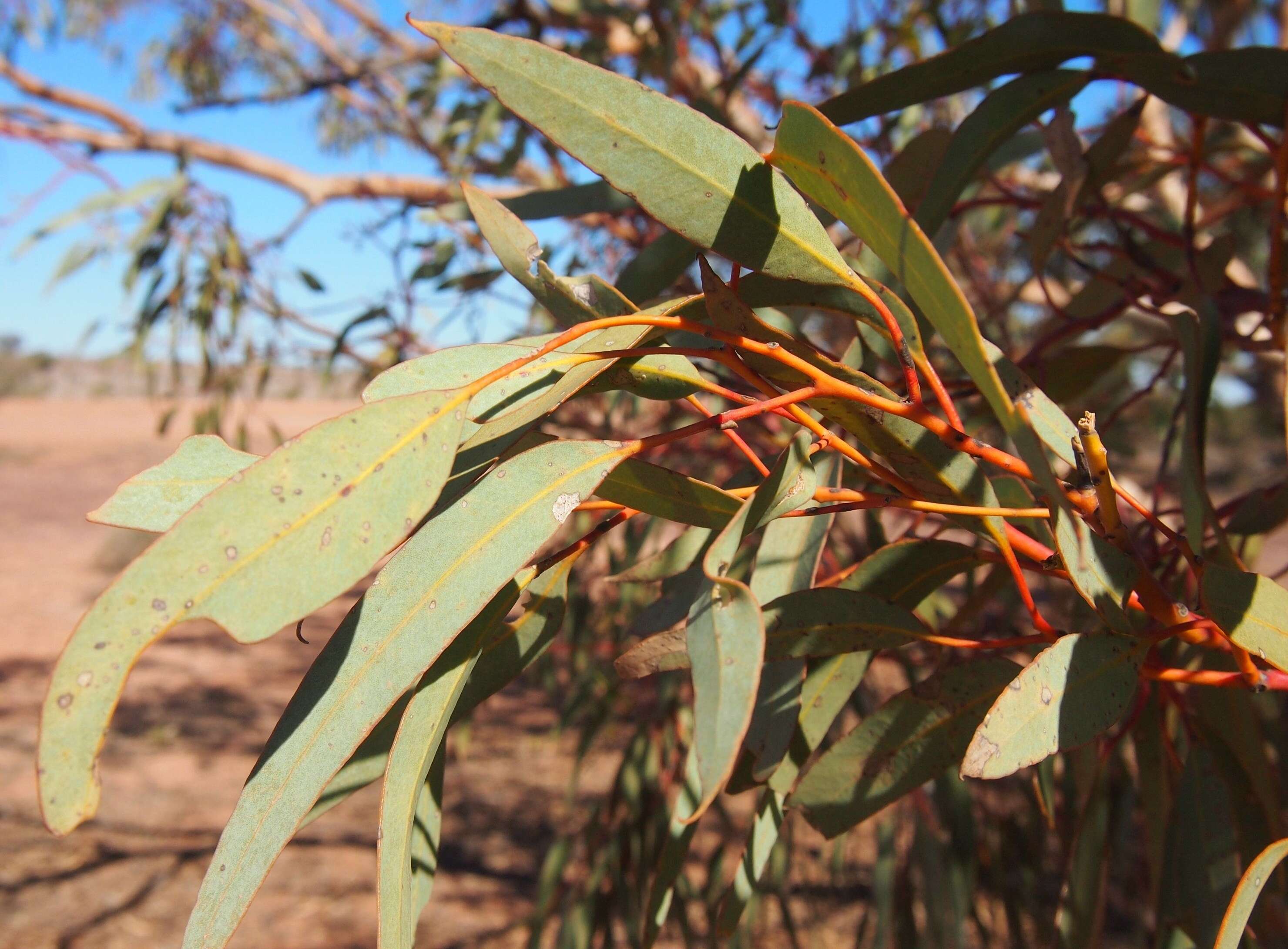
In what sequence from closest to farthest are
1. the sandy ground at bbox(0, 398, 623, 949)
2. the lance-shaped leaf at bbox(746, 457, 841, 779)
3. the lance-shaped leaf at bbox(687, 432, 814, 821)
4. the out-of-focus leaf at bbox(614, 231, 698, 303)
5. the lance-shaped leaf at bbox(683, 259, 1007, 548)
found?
the lance-shaped leaf at bbox(687, 432, 814, 821) → the lance-shaped leaf at bbox(683, 259, 1007, 548) → the lance-shaped leaf at bbox(746, 457, 841, 779) → the out-of-focus leaf at bbox(614, 231, 698, 303) → the sandy ground at bbox(0, 398, 623, 949)

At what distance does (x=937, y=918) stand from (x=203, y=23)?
14.5ft

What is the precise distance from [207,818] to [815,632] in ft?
10.5

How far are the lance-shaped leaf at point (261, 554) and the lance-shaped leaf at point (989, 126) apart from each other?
15.5 inches

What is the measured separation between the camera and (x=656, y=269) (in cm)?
66

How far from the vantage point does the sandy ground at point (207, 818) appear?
249cm

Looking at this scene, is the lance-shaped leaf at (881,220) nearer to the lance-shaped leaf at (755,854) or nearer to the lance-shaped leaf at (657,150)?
the lance-shaped leaf at (657,150)

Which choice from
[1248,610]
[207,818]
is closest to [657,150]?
[1248,610]

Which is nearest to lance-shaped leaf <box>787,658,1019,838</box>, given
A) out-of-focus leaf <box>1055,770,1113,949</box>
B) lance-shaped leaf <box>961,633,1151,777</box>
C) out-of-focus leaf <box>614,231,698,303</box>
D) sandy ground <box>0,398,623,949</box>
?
lance-shaped leaf <box>961,633,1151,777</box>

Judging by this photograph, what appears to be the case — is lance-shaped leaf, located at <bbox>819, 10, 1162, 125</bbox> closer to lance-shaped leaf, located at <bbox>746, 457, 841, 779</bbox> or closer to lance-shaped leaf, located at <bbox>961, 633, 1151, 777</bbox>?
lance-shaped leaf, located at <bbox>746, 457, 841, 779</bbox>

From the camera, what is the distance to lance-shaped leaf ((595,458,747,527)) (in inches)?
18.5

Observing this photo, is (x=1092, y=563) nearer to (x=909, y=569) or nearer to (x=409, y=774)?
(x=909, y=569)

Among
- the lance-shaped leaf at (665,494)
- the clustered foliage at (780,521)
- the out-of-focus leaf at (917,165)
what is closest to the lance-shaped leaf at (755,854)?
the clustered foliage at (780,521)

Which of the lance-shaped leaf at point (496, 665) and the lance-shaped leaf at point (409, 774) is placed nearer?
the lance-shaped leaf at point (409, 774)

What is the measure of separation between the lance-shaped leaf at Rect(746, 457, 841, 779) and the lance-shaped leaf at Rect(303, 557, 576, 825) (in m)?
0.12
